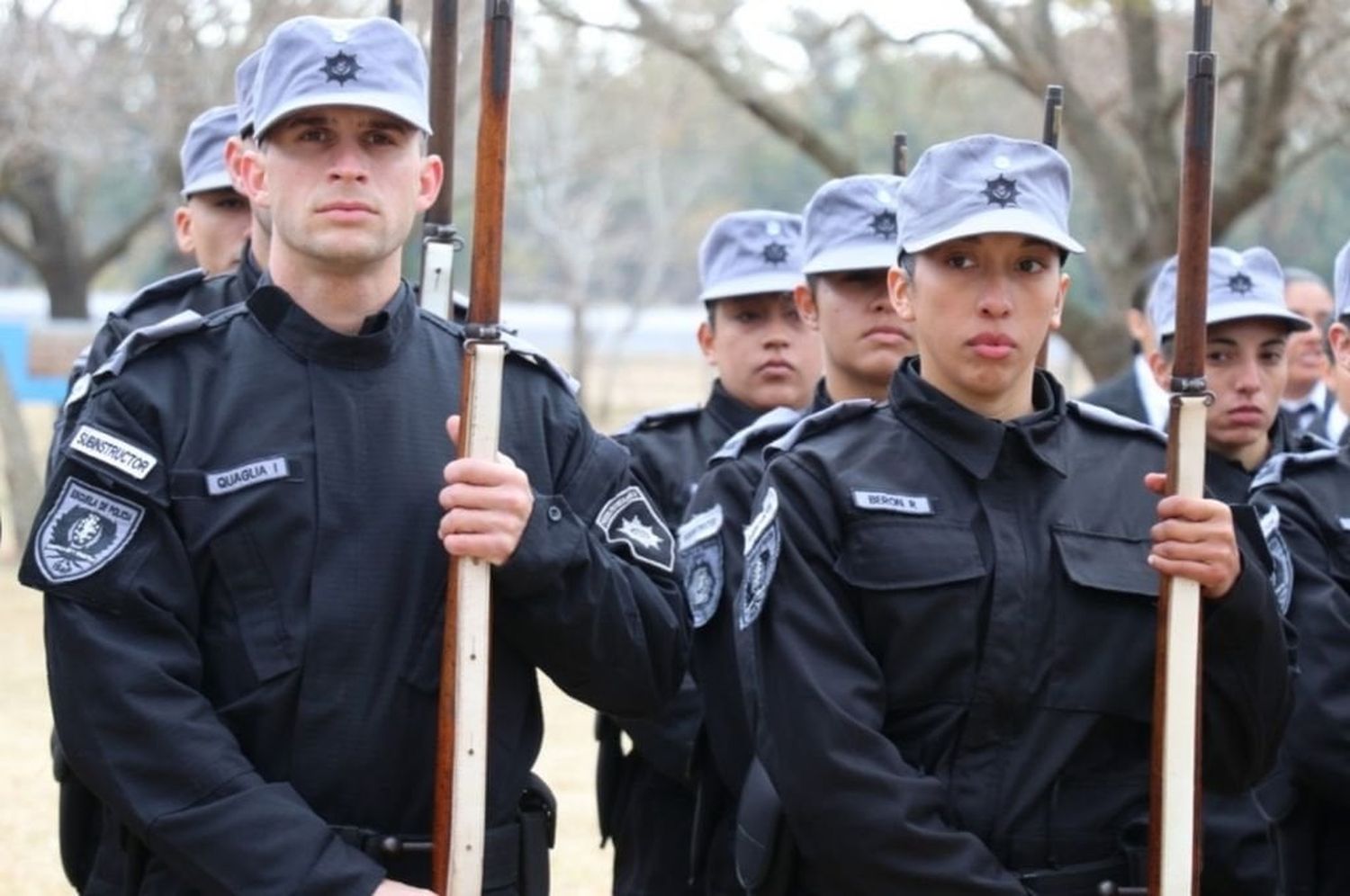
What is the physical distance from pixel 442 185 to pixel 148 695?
1.43 meters

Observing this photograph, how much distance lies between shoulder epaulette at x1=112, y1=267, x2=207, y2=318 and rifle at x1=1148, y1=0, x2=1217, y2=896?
2.85 m

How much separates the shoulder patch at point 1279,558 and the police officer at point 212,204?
3.09 metres

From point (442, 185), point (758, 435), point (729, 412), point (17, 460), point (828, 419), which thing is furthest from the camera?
point (17, 460)

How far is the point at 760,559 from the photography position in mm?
3885

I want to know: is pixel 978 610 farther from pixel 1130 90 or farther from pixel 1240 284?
pixel 1130 90

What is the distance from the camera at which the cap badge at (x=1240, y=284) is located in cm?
591

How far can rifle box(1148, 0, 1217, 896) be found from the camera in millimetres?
3703

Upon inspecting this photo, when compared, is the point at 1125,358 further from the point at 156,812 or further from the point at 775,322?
the point at 156,812

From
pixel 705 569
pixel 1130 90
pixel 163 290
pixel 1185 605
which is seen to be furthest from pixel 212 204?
pixel 1130 90

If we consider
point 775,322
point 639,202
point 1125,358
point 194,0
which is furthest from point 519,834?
point 639,202

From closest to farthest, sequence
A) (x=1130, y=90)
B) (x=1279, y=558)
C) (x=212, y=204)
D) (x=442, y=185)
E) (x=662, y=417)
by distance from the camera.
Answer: (x=1279, y=558) → (x=442, y=185) → (x=662, y=417) → (x=212, y=204) → (x=1130, y=90)

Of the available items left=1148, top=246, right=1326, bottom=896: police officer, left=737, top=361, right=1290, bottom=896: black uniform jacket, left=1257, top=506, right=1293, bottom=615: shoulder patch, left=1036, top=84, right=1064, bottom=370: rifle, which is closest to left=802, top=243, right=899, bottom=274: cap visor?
left=1036, top=84, right=1064, bottom=370: rifle

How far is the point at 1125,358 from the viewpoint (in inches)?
612

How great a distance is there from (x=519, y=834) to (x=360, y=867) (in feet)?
1.32
